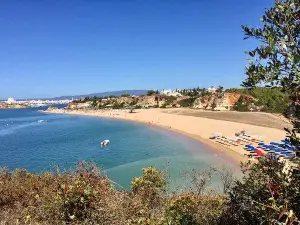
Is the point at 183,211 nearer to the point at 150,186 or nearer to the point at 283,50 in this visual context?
the point at 150,186

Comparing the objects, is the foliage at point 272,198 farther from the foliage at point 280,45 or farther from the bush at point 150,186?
the bush at point 150,186

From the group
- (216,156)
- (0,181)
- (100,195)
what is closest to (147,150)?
(216,156)

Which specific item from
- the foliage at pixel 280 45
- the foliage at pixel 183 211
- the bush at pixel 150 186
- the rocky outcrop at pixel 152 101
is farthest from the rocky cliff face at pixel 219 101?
the foliage at pixel 280 45

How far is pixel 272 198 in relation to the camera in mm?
3088

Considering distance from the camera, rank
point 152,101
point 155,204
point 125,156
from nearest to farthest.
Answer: point 155,204 → point 125,156 → point 152,101

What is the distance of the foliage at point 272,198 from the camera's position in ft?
9.98

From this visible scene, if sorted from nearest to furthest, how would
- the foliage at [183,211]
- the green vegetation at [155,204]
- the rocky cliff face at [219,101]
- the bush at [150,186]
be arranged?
the green vegetation at [155,204] < the foliage at [183,211] < the bush at [150,186] < the rocky cliff face at [219,101]

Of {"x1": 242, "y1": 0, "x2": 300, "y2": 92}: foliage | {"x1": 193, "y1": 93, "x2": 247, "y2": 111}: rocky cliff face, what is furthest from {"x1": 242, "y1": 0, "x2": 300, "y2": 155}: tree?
{"x1": 193, "y1": 93, "x2": 247, "y2": 111}: rocky cliff face

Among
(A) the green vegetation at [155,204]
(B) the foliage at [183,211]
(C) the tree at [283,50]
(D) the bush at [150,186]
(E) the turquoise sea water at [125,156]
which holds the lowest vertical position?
(E) the turquoise sea water at [125,156]

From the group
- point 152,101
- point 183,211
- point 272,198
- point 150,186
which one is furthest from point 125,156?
point 152,101

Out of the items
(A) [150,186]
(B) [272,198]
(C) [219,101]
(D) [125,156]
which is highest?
(B) [272,198]

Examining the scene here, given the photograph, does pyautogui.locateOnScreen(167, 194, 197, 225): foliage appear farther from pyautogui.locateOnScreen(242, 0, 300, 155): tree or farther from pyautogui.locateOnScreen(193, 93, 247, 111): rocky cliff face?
pyautogui.locateOnScreen(193, 93, 247, 111): rocky cliff face

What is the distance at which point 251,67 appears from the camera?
3.48 metres

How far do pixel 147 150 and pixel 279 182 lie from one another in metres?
31.3
